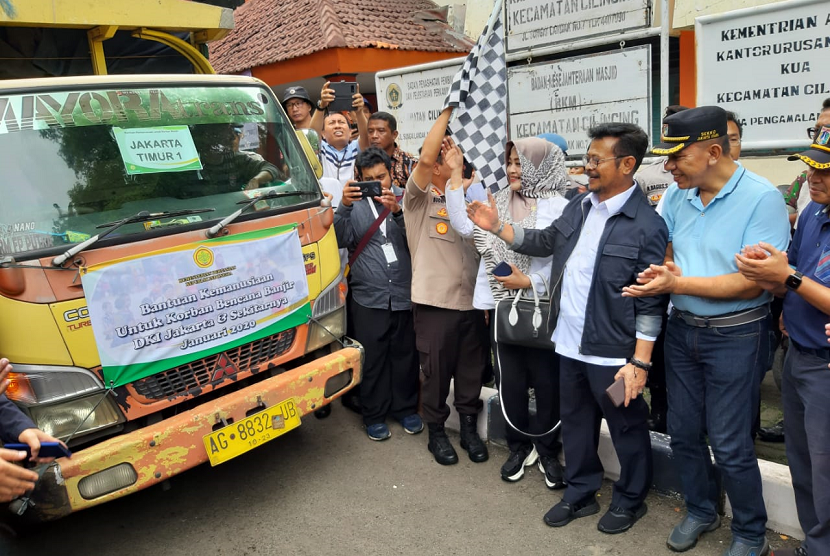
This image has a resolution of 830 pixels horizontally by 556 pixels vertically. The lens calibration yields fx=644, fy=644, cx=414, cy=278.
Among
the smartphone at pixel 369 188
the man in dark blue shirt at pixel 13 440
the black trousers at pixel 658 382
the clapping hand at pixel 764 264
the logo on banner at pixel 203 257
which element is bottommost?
the black trousers at pixel 658 382

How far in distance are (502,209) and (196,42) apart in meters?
3.06

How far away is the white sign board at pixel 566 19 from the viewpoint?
5.25 metres

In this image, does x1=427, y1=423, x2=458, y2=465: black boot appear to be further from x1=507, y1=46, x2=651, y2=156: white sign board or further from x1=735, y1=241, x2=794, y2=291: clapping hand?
x1=507, y1=46, x2=651, y2=156: white sign board

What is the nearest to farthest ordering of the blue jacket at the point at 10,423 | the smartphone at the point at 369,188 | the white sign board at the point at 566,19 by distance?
1. the blue jacket at the point at 10,423
2. the smartphone at the point at 369,188
3. the white sign board at the point at 566,19

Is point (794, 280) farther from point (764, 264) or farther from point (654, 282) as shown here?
point (654, 282)

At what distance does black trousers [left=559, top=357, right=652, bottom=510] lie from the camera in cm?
313

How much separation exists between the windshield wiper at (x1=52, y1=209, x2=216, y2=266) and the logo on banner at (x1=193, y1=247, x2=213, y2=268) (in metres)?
0.25

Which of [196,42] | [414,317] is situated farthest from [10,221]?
[196,42]

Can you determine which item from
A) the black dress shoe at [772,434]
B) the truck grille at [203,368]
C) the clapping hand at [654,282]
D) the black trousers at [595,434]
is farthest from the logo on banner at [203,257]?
the black dress shoe at [772,434]

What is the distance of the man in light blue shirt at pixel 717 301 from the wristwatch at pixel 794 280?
238 millimetres

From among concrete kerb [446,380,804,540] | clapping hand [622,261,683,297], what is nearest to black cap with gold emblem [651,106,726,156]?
clapping hand [622,261,683,297]

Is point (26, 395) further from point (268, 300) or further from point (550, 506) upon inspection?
point (550, 506)

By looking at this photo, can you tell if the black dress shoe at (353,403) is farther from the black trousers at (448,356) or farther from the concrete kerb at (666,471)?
the black trousers at (448,356)

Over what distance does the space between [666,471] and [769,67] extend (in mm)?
2986
